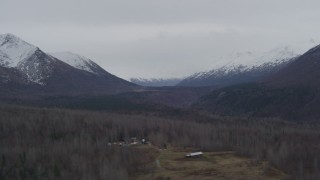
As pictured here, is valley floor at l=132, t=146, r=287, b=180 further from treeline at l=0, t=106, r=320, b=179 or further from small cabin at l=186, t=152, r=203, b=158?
treeline at l=0, t=106, r=320, b=179

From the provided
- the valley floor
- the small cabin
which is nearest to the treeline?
the valley floor

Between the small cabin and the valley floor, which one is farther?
the small cabin

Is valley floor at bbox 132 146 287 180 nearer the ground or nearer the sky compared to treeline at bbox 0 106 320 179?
nearer the ground

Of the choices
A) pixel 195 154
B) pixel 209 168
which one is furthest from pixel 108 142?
pixel 209 168

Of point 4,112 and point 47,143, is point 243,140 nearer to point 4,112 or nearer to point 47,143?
point 47,143

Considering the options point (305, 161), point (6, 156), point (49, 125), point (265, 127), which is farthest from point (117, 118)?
point (305, 161)

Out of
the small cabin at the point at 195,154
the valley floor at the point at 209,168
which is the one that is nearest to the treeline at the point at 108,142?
the valley floor at the point at 209,168
